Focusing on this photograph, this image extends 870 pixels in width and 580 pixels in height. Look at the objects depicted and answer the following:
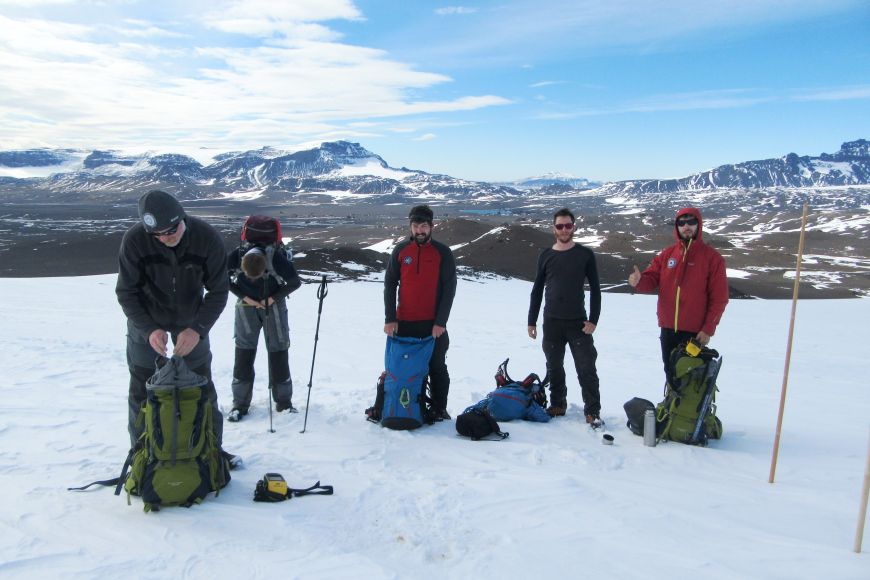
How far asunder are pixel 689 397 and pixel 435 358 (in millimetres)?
2501

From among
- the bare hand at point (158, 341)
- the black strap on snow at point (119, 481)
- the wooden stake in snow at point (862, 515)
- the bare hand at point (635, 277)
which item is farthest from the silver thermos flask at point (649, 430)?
the black strap on snow at point (119, 481)

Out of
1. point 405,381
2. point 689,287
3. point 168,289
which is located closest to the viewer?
point 168,289

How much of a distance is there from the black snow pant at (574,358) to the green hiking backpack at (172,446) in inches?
144

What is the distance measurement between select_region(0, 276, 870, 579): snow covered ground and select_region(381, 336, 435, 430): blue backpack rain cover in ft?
0.76

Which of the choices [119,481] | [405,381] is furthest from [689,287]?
[119,481]

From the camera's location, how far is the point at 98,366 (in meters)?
7.54

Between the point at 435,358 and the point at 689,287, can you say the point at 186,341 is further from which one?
the point at 689,287

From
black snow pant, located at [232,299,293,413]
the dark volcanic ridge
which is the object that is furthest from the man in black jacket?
the dark volcanic ridge

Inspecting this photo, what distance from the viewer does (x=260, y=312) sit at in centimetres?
Answer: 572

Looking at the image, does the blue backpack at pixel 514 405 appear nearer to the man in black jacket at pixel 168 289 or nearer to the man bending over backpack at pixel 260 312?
the man bending over backpack at pixel 260 312

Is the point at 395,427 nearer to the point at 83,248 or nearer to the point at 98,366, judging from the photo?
the point at 98,366

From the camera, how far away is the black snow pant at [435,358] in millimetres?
5707

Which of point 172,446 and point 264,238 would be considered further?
point 264,238

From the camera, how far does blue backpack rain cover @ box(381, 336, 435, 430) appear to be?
5504 mm
